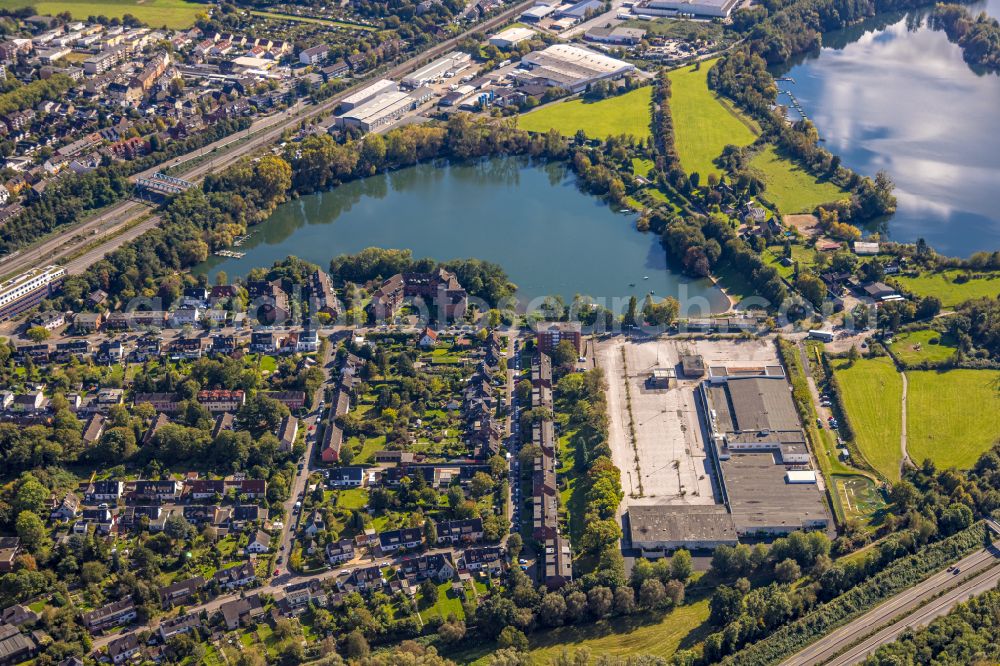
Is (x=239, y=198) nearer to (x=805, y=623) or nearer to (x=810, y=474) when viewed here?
(x=810, y=474)

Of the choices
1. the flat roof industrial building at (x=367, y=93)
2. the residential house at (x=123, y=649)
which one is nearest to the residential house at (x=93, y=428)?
the residential house at (x=123, y=649)

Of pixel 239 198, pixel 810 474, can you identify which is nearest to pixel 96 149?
pixel 239 198

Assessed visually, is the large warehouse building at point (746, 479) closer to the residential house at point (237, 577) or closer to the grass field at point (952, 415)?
the grass field at point (952, 415)

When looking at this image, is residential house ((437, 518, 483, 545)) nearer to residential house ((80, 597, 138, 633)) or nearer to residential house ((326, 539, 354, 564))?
residential house ((326, 539, 354, 564))

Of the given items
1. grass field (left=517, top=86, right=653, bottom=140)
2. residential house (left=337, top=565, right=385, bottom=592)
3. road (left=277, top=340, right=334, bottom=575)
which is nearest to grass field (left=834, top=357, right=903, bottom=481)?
residential house (left=337, top=565, right=385, bottom=592)

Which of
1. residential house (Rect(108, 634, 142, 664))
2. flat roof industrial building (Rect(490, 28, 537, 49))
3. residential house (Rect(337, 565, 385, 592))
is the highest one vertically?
flat roof industrial building (Rect(490, 28, 537, 49))

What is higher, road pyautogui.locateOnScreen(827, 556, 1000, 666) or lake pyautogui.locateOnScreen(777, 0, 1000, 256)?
lake pyautogui.locateOnScreen(777, 0, 1000, 256)

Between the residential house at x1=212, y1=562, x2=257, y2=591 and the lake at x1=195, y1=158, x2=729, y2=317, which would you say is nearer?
the residential house at x1=212, y1=562, x2=257, y2=591
